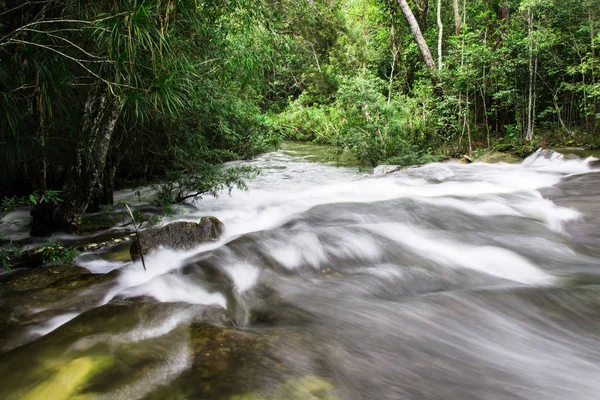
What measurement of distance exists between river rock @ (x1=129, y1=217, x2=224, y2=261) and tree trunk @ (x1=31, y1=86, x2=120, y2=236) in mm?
987

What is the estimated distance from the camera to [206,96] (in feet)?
18.3

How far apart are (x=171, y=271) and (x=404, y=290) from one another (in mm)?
2044

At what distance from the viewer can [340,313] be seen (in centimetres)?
294

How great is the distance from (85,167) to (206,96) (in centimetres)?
199

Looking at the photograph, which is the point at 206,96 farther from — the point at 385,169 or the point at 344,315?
the point at 385,169

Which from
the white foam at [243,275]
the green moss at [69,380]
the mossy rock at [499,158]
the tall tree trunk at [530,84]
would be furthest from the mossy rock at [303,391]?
the tall tree trunk at [530,84]

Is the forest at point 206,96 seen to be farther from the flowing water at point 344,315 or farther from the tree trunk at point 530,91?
the flowing water at point 344,315

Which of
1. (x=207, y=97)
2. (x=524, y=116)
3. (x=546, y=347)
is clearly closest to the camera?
(x=546, y=347)

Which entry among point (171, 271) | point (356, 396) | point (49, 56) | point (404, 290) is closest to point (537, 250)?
point (404, 290)

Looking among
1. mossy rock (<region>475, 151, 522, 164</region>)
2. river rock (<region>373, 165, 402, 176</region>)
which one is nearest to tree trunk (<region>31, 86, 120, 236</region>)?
river rock (<region>373, 165, 402, 176</region>)

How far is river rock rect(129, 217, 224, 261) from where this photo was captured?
3695 mm

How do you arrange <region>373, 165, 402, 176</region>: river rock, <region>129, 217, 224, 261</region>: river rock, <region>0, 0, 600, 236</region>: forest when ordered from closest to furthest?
1. <region>0, 0, 600, 236</region>: forest
2. <region>129, 217, 224, 261</region>: river rock
3. <region>373, 165, 402, 176</region>: river rock

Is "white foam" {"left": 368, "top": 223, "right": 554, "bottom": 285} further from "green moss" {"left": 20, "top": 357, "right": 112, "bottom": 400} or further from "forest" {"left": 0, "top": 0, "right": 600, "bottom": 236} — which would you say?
"green moss" {"left": 20, "top": 357, "right": 112, "bottom": 400}

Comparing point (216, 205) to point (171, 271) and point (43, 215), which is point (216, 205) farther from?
point (171, 271)
